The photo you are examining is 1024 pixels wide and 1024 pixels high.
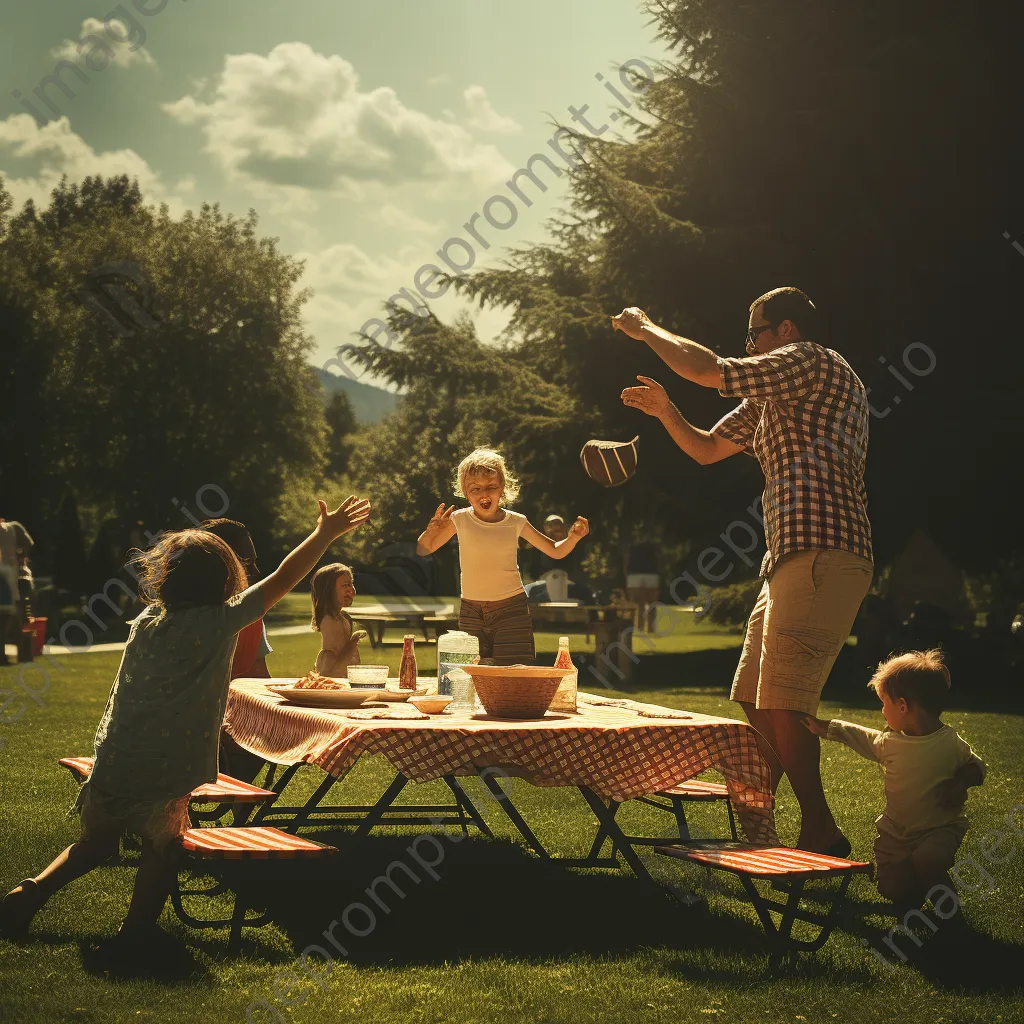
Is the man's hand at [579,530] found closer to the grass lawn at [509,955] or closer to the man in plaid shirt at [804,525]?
the grass lawn at [509,955]

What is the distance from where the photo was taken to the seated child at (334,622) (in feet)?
26.8

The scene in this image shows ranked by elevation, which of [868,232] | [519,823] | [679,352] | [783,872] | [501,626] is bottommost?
[519,823]

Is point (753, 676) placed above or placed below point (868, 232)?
below

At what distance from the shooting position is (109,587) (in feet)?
107

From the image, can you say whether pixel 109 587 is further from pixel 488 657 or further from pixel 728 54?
pixel 488 657

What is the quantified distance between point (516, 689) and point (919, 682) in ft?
5.22

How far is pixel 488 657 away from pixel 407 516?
4774 cm

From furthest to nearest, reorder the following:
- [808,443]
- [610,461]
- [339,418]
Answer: [339,418]
[610,461]
[808,443]

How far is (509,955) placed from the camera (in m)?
4.65

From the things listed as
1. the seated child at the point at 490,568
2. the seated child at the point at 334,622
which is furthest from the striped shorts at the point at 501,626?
the seated child at the point at 334,622

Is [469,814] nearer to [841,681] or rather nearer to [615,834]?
[615,834]

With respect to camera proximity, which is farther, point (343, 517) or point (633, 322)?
point (633, 322)

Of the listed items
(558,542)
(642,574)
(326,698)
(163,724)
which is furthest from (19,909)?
(642,574)

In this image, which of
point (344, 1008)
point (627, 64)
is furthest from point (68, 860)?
point (627, 64)
